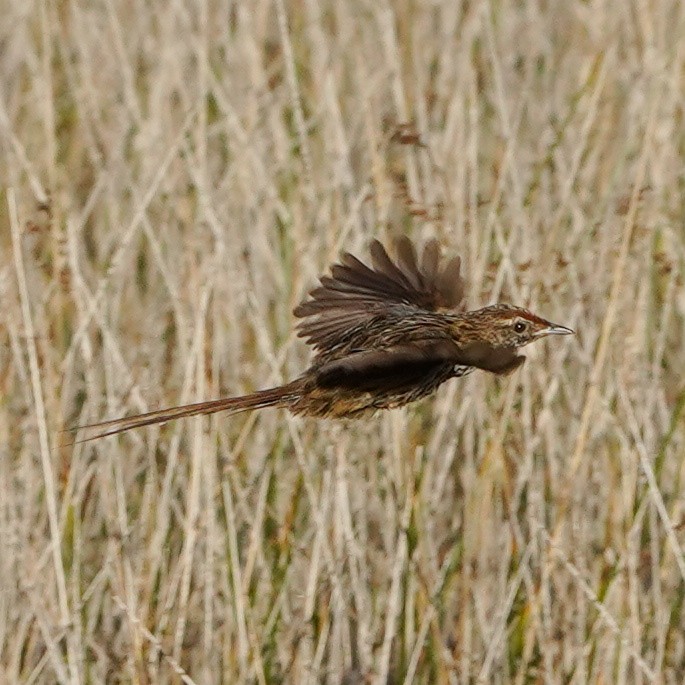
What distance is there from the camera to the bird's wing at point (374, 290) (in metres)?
2.98

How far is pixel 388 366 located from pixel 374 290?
60 cm

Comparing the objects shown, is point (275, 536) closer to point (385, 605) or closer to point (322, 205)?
point (385, 605)

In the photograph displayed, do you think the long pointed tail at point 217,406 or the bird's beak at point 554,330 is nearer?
the long pointed tail at point 217,406

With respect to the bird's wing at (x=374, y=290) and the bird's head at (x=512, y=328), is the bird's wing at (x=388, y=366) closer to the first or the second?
the bird's head at (x=512, y=328)

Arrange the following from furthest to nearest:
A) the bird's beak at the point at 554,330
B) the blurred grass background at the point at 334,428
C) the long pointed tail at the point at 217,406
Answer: the blurred grass background at the point at 334,428, the bird's beak at the point at 554,330, the long pointed tail at the point at 217,406

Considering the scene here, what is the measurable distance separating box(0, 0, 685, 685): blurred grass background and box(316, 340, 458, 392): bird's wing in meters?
0.39

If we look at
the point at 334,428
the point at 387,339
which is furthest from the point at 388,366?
the point at 334,428

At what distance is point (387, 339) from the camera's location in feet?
8.89

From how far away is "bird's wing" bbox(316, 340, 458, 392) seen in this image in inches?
96.9

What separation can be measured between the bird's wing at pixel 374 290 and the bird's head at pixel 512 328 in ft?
0.49

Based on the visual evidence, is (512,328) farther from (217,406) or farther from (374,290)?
(217,406)

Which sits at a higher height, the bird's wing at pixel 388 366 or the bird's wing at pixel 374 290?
the bird's wing at pixel 374 290

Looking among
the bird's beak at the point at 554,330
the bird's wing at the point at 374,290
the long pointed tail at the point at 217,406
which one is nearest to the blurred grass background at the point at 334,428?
the bird's wing at the point at 374,290

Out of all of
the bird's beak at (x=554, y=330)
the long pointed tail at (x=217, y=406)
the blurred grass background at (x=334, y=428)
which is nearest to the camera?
the long pointed tail at (x=217, y=406)
